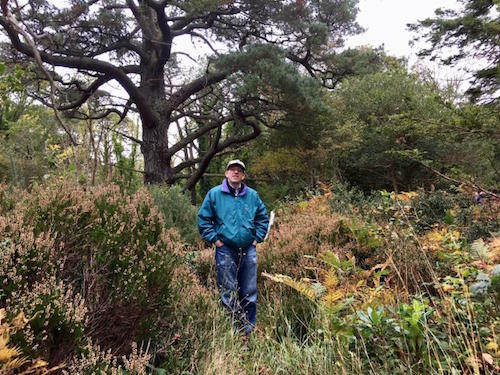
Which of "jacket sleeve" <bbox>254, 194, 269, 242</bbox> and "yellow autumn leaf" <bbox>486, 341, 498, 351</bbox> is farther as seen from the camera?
"jacket sleeve" <bbox>254, 194, 269, 242</bbox>

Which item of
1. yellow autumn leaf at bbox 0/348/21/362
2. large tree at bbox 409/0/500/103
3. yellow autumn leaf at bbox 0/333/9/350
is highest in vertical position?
large tree at bbox 409/0/500/103

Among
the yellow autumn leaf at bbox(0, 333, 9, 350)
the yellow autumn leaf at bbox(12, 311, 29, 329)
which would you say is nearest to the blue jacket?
the yellow autumn leaf at bbox(12, 311, 29, 329)

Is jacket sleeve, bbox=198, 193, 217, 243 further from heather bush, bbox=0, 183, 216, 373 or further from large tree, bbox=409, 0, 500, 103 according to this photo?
large tree, bbox=409, 0, 500, 103

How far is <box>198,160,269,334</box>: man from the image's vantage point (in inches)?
159

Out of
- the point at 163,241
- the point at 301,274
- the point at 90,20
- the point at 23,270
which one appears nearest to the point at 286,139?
the point at 90,20

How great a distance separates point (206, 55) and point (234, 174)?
923 cm

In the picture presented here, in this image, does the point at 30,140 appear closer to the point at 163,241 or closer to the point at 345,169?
the point at 345,169

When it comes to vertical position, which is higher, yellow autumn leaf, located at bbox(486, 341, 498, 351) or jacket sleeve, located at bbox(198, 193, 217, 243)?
jacket sleeve, located at bbox(198, 193, 217, 243)

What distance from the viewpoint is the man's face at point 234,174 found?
4.27m

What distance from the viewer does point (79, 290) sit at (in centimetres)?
240

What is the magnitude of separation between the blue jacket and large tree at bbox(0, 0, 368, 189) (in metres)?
6.14

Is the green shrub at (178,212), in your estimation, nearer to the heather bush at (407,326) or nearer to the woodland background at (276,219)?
the woodland background at (276,219)

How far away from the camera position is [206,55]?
12.5 metres

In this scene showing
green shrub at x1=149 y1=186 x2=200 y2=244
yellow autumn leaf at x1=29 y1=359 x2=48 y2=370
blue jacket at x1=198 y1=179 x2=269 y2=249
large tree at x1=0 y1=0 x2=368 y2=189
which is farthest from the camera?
large tree at x1=0 y1=0 x2=368 y2=189
